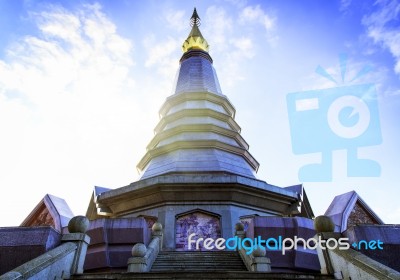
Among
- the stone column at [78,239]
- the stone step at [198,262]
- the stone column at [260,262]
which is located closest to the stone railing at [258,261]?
the stone column at [260,262]

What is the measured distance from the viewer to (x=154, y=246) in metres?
10.7

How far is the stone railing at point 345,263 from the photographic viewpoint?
5.56m

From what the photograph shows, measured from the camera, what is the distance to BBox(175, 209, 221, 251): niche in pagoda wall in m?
14.4

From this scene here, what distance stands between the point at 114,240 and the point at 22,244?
5331 mm

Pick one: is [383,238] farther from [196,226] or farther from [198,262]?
[196,226]

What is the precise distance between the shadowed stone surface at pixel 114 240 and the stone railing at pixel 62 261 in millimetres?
4348

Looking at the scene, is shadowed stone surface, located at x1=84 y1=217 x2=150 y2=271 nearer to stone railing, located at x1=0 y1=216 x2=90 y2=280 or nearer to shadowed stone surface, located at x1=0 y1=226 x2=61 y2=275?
stone railing, located at x1=0 y1=216 x2=90 y2=280

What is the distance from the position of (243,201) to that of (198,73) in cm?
1397

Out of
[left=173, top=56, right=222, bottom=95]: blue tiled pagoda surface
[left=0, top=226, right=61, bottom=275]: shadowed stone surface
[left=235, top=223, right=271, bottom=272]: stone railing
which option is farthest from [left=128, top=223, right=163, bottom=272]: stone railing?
[left=173, top=56, right=222, bottom=95]: blue tiled pagoda surface

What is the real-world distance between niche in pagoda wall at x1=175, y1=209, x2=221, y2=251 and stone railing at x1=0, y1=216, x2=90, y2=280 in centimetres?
694

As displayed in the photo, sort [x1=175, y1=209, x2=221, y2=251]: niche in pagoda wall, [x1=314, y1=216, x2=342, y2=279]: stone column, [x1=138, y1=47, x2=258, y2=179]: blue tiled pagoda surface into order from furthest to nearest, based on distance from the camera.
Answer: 1. [x1=138, y1=47, x2=258, y2=179]: blue tiled pagoda surface
2. [x1=175, y1=209, x2=221, y2=251]: niche in pagoda wall
3. [x1=314, y1=216, x2=342, y2=279]: stone column

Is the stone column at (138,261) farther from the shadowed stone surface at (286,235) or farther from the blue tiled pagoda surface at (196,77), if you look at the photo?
the blue tiled pagoda surface at (196,77)

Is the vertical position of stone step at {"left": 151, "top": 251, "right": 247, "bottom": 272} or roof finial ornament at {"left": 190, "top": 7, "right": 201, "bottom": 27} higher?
roof finial ornament at {"left": 190, "top": 7, "right": 201, "bottom": 27}

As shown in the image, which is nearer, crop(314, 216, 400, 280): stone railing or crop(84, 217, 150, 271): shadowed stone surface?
crop(314, 216, 400, 280): stone railing
